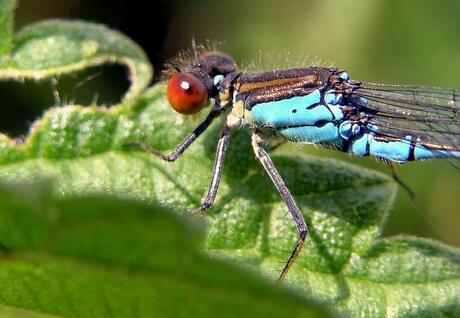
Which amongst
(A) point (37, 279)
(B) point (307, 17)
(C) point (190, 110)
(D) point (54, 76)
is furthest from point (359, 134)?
(A) point (37, 279)

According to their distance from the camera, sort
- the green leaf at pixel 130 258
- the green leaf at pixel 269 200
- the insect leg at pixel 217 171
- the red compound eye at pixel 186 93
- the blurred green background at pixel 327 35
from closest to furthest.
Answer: the green leaf at pixel 130 258 < the green leaf at pixel 269 200 < the insect leg at pixel 217 171 < the red compound eye at pixel 186 93 < the blurred green background at pixel 327 35

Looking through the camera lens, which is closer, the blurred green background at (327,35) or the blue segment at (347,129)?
the blue segment at (347,129)

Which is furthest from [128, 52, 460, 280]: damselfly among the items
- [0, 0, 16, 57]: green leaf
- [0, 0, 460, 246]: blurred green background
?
[0, 0, 460, 246]: blurred green background

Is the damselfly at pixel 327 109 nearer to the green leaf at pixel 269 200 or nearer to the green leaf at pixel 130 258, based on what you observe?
the green leaf at pixel 269 200

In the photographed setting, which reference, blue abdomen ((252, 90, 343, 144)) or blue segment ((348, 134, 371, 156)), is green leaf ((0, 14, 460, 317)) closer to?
blue abdomen ((252, 90, 343, 144))

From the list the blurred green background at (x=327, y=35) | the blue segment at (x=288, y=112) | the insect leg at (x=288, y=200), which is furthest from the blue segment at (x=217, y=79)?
the blurred green background at (x=327, y=35)

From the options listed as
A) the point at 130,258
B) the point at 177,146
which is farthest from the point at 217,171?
the point at 130,258
